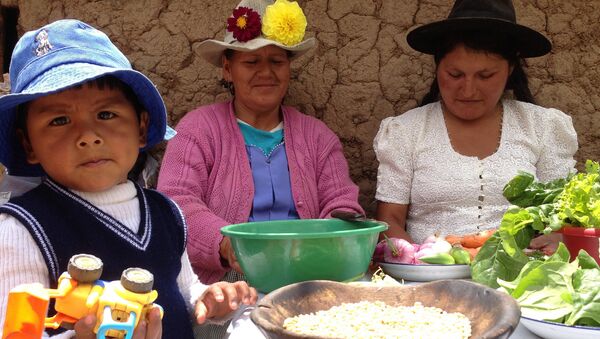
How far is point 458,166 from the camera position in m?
2.68

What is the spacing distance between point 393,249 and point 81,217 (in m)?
0.92

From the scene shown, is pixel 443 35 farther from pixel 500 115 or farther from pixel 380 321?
pixel 380 321

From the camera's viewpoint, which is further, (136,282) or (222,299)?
(222,299)

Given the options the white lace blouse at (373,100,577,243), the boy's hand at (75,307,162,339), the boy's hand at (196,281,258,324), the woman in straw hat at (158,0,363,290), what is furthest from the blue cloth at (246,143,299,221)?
the boy's hand at (75,307,162,339)

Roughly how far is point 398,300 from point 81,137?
0.79 m

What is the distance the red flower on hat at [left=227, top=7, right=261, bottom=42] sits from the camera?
279 cm

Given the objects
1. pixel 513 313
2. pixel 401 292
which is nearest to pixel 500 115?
pixel 401 292

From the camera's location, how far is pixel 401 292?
4.55 ft

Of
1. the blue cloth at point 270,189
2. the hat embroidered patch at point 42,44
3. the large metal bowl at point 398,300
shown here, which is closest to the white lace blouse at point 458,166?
the blue cloth at point 270,189

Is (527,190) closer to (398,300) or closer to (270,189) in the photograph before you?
(398,300)

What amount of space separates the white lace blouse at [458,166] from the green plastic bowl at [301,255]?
42.2 inches

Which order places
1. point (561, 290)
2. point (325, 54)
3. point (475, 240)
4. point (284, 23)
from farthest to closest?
point (325, 54)
point (284, 23)
point (475, 240)
point (561, 290)

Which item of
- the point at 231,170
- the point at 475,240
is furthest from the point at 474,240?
the point at 231,170

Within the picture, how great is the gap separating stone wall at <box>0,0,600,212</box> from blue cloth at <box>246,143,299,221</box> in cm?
A: 72
